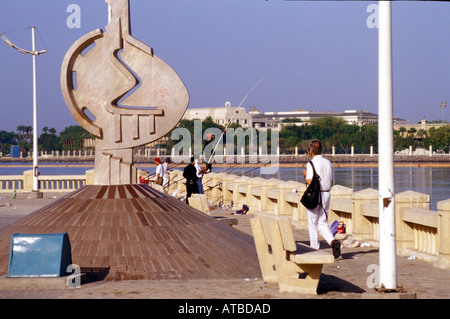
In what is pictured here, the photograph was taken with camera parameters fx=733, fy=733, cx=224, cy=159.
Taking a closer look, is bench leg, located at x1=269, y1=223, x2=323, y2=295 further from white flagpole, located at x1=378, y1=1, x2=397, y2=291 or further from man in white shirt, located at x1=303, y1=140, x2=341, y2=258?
man in white shirt, located at x1=303, y1=140, x2=341, y2=258

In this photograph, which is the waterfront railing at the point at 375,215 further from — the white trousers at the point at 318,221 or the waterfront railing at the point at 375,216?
the white trousers at the point at 318,221

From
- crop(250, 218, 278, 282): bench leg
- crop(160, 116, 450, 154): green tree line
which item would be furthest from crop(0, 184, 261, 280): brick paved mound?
crop(160, 116, 450, 154): green tree line

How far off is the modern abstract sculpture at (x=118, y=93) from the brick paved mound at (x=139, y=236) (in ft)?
2.27

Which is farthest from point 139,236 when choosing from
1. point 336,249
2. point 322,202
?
point 336,249

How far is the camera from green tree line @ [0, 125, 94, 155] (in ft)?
536

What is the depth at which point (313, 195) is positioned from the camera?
1112 centimetres

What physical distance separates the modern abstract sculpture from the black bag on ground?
3263mm

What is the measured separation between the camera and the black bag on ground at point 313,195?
36.4 feet

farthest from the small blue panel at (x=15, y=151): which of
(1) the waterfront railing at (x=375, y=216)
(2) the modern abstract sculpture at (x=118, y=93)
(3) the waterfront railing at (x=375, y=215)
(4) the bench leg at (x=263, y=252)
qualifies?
(4) the bench leg at (x=263, y=252)

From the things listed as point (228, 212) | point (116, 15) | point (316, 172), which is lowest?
point (228, 212)

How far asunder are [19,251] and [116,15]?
5.50m
